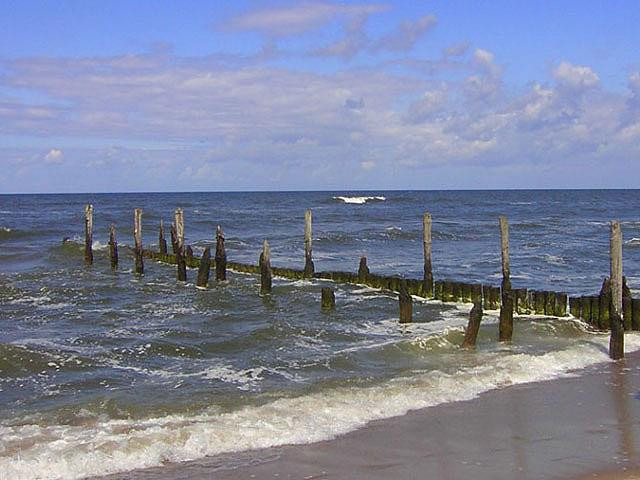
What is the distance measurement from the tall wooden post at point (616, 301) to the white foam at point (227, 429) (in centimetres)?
123

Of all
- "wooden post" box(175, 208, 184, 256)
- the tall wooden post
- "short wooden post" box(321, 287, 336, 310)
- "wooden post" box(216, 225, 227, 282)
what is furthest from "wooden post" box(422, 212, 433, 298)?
"wooden post" box(175, 208, 184, 256)

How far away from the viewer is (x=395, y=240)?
45.4 meters

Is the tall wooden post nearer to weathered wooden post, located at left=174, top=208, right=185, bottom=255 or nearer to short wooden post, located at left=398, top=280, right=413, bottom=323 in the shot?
short wooden post, located at left=398, top=280, right=413, bottom=323

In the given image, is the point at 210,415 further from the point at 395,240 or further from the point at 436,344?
the point at 395,240

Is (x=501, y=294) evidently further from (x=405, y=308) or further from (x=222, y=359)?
(x=222, y=359)

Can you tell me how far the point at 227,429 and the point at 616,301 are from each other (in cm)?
758

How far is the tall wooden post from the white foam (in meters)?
1.23

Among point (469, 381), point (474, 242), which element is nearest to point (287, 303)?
point (469, 381)

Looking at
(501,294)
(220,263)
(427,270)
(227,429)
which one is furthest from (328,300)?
(227,429)

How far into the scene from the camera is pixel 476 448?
352 inches

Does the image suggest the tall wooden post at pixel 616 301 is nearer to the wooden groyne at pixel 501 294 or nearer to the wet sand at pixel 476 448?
the wooden groyne at pixel 501 294

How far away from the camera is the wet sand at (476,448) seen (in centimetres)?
819

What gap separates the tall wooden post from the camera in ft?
45.5

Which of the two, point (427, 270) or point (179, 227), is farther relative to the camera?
point (179, 227)
